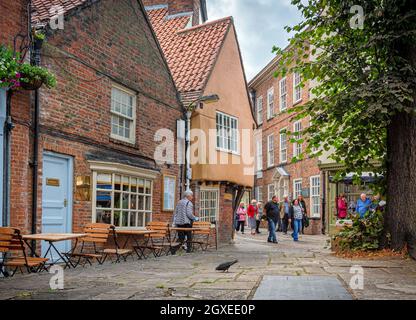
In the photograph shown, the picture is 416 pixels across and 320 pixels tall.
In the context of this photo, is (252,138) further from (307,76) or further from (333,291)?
Answer: (333,291)

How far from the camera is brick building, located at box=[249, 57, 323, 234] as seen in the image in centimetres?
2867

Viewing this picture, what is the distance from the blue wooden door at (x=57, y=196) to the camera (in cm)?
1160

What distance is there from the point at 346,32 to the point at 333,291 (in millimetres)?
7640

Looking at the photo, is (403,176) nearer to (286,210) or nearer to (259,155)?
(286,210)

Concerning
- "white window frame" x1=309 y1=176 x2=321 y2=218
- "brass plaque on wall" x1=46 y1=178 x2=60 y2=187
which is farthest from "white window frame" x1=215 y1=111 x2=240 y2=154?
"brass plaque on wall" x1=46 y1=178 x2=60 y2=187

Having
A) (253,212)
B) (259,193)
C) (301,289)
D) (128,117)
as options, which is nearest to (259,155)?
(259,193)

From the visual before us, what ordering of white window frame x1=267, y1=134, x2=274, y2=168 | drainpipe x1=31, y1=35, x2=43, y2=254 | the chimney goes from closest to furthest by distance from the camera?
drainpipe x1=31, y1=35, x2=43, y2=254 < the chimney < white window frame x1=267, y1=134, x2=274, y2=168

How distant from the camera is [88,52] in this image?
1320 cm

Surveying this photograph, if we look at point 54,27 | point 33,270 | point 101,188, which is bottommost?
point 33,270

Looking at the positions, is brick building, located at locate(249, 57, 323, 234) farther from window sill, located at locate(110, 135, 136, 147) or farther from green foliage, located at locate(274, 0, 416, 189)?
green foliage, located at locate(274, 0, 416, 189)

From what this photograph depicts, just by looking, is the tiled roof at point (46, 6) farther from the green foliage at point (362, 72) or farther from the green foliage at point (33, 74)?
the green foliage at point (362, 72)

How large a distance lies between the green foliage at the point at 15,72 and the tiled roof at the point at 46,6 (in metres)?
2.14

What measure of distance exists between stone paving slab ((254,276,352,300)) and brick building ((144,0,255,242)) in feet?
36.0

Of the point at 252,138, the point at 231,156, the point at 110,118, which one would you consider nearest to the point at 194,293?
the point at 110,118
